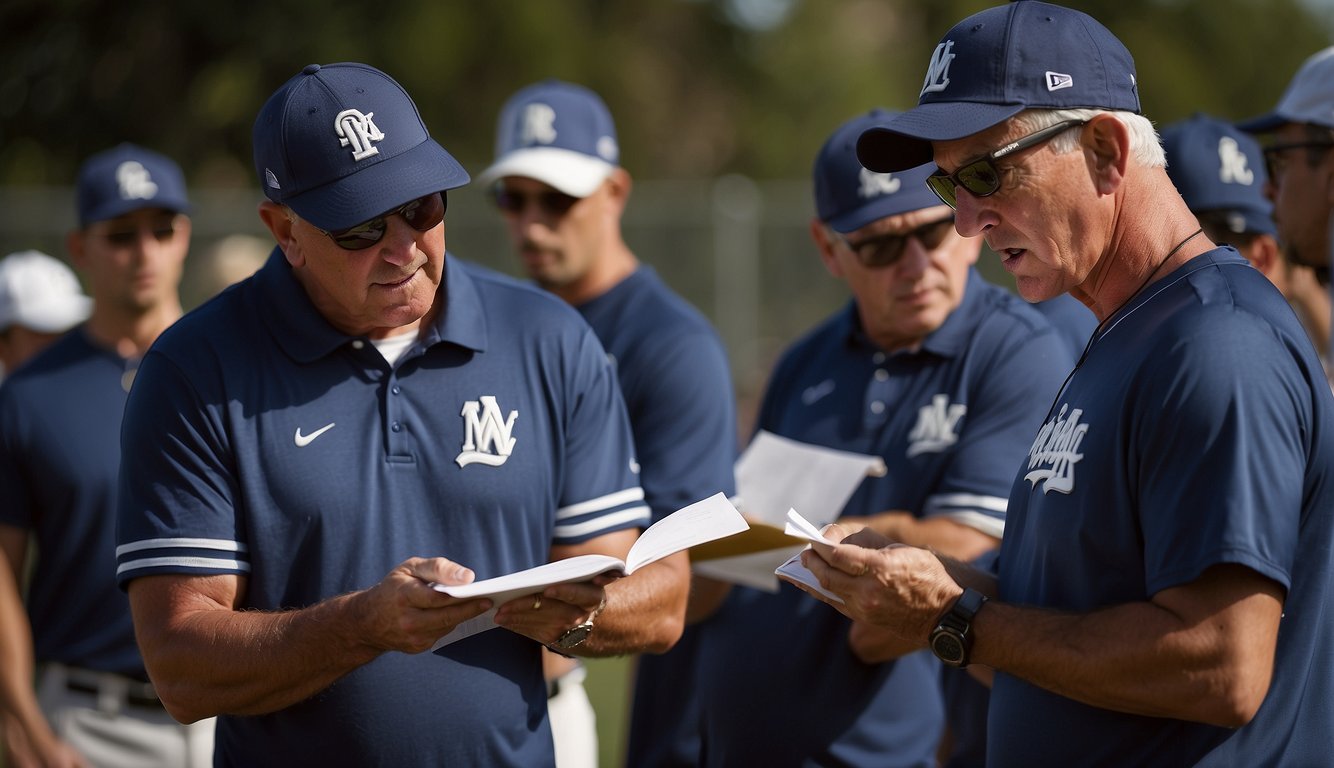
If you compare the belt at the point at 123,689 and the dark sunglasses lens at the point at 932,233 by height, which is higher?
the dark sunglasses lens at the point at 932,233

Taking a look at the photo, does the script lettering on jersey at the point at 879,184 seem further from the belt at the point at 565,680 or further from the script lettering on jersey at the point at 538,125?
the belt at the point at 565,680

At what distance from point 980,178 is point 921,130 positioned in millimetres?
145

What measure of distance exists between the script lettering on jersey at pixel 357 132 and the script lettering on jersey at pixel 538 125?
218cm

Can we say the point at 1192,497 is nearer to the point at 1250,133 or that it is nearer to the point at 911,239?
the point at 911,239

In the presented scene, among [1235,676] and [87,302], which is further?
[87,302]

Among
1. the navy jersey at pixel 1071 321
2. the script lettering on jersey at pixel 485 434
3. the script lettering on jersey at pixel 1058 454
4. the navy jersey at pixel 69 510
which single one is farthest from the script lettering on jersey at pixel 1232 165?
the navy jersey at pixel 69 510

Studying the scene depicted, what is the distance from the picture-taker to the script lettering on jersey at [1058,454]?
8.30 feet

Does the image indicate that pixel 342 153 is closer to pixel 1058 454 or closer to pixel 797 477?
pixel 1058 454

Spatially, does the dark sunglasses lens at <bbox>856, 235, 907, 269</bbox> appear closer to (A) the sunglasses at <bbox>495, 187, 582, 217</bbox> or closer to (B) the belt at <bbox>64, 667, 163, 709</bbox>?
(A) the sunglasses at <bbox>495, 187, 582, 217</bbox>

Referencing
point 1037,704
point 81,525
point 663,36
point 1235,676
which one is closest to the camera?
point 1235,676

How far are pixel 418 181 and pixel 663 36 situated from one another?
1957cm

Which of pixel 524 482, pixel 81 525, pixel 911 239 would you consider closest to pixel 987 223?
pixel 524 482

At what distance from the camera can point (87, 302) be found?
23.0 ft

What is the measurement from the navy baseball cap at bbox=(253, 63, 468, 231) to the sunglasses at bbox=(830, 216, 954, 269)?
60.9 inches
